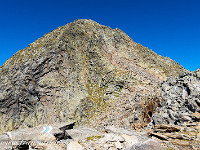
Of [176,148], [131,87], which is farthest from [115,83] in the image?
[176,148]

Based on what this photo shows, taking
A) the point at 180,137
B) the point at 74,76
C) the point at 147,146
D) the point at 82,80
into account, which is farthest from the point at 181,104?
the point at 74,76

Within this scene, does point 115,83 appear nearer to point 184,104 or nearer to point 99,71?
point 99,71

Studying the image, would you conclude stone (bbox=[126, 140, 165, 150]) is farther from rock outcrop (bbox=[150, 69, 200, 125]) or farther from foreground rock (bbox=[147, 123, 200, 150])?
rock outcrop (bbox=[150, 69, 200, 125])

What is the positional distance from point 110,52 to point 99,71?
34.4 ft

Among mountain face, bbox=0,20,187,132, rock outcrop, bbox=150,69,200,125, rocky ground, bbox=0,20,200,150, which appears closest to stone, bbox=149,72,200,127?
rock outcrop, bbox=150,69,200,125

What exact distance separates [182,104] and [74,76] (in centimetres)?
3778

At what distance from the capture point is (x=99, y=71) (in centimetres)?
4925

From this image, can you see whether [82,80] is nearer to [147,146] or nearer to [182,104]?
[182,104]

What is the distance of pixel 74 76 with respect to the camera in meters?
48.7

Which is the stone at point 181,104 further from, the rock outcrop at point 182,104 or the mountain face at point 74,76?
the mountain face at point 74,76

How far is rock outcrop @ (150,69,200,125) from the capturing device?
14.1 meters

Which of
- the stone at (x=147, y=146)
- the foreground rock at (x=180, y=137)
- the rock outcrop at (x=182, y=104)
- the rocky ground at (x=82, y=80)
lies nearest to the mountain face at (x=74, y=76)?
the rocky ground at (x=82, y=80)

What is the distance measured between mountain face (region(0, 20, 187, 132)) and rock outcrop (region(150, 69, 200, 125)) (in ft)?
52.6

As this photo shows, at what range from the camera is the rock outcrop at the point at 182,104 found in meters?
14.1
